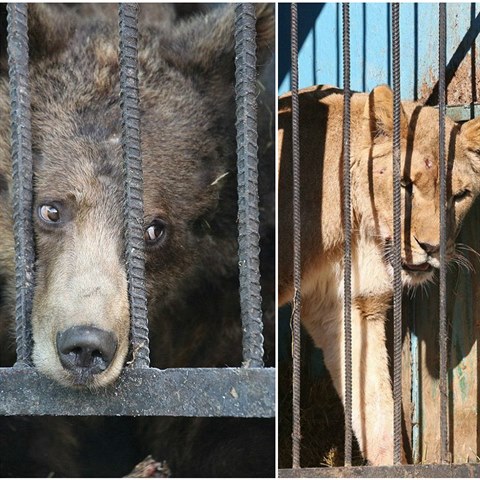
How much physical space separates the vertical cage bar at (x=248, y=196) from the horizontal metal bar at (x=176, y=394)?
6cm

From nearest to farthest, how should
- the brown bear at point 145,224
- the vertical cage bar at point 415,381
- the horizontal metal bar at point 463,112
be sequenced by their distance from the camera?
the brown bear at point 145,224 < the horizontal metal bar at point 463,112 < the vertical cage bar at point 415,381

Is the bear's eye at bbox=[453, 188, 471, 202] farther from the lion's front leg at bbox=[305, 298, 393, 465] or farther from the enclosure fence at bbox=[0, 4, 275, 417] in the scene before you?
the enclosure fence at bbox=[0, 4, 275, 417]

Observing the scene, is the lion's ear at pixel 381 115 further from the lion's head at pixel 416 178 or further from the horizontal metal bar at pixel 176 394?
the horizontal metal bar at pixel 176 394

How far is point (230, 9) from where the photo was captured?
327 cm

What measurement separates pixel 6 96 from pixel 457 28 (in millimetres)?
2446

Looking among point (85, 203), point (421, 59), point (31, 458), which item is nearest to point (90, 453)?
point (31, 458)

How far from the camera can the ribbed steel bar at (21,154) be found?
2.32 meters

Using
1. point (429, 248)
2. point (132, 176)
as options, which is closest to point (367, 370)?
point (429, 248)

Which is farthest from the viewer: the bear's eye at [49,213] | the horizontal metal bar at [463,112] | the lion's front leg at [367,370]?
the horizontal metal bar at [463,112]

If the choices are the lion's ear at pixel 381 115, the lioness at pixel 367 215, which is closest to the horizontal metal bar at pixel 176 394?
the lioness at pixel 367 215

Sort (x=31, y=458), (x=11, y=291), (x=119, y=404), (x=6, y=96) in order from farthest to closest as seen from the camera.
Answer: (x=31, y=458), (x=11, y=291), (x=6, y=96), (x=119, y=404)

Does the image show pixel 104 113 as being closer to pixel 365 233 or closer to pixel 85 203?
pixel 85 203

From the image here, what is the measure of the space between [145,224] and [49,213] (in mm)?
353

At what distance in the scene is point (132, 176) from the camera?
7.52 ft
